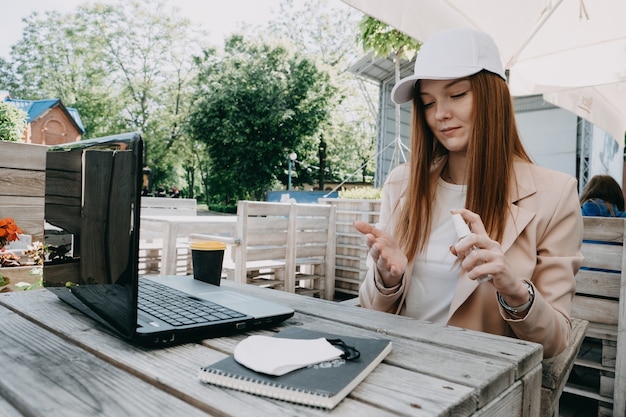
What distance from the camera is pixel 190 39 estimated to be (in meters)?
26.0

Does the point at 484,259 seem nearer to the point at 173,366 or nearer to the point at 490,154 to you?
the point at 490,154

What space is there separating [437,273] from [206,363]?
100 cm

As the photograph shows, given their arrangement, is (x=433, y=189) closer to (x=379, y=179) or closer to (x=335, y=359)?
(x=335, y=359)

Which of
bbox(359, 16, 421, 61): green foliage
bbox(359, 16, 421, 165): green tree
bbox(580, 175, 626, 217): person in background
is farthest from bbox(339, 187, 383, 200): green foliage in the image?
bbox(580, 175, 626, 217): person in background

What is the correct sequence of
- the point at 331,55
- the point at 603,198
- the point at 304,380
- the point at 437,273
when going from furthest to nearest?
the point at 331,55 < the point at 603,198 < the point at 437,273 < the point at 304,380

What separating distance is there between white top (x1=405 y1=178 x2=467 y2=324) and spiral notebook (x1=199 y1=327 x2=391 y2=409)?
2.75 feet

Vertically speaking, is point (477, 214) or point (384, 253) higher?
point (477, 214)

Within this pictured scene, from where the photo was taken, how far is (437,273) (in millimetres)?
1581

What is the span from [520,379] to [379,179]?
12.0m

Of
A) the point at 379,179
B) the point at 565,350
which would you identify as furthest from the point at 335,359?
the point at 379,179

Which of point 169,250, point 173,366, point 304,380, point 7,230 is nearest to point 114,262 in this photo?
point 173,366

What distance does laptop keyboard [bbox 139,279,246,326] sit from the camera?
3.20 feet

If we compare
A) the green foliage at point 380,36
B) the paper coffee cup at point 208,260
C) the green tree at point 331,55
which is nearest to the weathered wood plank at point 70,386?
the paper coffee cup at point 208,260

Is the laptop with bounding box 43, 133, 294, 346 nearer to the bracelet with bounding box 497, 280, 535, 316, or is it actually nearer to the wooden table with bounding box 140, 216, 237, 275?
the bracelet with bounding box 497, 280, 535, 316
